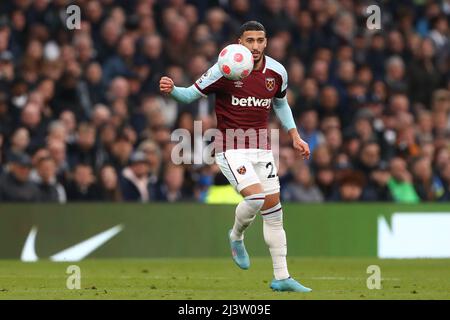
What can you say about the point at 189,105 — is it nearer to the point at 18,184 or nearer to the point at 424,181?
the point at 18,184

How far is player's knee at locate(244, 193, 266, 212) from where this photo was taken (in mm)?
11781

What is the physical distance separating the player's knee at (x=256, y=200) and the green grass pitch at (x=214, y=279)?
2.62 feet

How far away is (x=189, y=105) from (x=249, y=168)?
287 inches

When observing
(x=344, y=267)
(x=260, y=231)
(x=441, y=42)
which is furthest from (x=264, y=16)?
(x=344, y=267)

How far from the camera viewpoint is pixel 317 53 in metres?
21.3

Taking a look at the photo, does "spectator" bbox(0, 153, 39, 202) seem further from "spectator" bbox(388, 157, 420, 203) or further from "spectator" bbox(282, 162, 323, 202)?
"spectator" bbox(388, 157, 420, 203)

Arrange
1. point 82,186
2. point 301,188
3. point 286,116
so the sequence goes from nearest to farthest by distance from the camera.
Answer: point 286,116
point 82,186
point 301,188

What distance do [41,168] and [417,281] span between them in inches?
234

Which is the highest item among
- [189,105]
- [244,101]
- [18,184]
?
[189,105]

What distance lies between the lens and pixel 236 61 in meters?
11.7

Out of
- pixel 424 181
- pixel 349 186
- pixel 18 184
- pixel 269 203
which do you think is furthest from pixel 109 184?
pixel 269 203

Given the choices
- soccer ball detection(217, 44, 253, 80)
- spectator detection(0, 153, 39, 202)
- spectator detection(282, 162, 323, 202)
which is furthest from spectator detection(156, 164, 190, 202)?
soccer ball detection(217, 44, 253, 80)

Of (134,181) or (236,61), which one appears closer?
(236,61)

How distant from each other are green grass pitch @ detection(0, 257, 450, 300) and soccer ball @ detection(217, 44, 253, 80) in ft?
6.68
